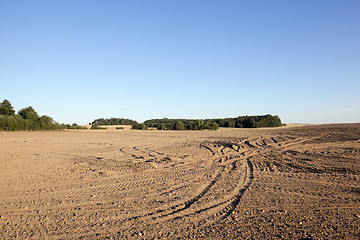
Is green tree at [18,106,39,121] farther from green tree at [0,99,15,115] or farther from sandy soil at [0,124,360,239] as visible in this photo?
sandy soil at [0,124,360,239]

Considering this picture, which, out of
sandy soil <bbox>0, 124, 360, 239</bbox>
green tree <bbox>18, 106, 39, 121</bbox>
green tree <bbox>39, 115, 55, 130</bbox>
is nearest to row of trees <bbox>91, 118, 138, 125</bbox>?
green tree <bbox>18, 106, 39, 121</bbox>

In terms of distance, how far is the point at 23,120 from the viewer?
31.0m

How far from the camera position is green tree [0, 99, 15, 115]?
102 ft

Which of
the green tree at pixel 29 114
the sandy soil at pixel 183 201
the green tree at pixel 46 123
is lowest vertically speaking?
the sandy soil at pixel 183 201

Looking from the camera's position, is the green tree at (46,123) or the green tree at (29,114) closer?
the green tree at (29,114)

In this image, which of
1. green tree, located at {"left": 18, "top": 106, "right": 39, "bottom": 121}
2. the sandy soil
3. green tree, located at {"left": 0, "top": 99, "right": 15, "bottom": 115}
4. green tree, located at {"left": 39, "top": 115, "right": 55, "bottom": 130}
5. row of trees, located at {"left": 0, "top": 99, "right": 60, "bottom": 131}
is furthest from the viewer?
green tree, located at {"left": 39, "top": 115, "right": 55, "bottom": 130}

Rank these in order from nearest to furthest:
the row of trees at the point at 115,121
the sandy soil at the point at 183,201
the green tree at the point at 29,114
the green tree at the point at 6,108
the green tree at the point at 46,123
Answer: 1. the sandy soil at the point at 183,201
2. the green tree at the point at 6,108
3. the green tree at the point at 29,114
4. the green tree at the point at 46,123
5. the row of trees at the point at 115,121

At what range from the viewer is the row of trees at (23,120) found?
2893 centimetres

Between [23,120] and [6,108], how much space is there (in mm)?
2812

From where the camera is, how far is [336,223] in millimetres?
3982

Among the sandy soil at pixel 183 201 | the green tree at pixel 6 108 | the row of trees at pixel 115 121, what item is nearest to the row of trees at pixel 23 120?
the green tree at pixel 6 108

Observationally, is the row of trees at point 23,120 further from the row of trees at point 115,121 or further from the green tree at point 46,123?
the row of trees at point 115,121

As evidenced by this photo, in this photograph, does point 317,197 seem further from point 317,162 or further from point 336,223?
point 317,162

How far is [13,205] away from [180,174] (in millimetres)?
4578
